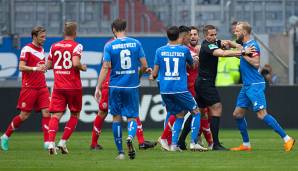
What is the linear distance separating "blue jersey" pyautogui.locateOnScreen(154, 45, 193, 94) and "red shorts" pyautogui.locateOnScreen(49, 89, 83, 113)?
1.53m

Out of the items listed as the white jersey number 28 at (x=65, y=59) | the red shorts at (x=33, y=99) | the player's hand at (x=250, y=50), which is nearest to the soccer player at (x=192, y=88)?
the player's hand at (x=250, y=50)

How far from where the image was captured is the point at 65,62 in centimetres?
1602

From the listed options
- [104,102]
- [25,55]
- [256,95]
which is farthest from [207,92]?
[25,55]

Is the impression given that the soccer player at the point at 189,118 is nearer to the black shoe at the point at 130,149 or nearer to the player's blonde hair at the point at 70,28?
the player's blonde hair at the point at 70,28

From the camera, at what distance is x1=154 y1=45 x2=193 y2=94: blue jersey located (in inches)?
623

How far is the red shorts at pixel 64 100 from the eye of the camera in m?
16.1

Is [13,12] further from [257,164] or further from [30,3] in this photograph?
[257,164]

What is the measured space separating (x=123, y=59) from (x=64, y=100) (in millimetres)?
2154

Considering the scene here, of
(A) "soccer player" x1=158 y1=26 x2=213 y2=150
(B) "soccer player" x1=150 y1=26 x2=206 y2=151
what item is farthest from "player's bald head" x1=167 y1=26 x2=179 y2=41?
(A) "soccer player" x1=158 y1=26 x2=213 y2=150

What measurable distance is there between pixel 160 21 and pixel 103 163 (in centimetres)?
1549

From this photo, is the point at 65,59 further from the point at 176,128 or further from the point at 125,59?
the point at 176,128

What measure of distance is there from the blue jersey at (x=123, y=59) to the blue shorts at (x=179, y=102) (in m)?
1.50

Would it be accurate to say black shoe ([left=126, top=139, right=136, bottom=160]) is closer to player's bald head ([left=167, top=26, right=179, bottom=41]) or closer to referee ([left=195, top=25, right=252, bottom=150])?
player's bald head ([left=167, top=26, right=179, bottom=41])

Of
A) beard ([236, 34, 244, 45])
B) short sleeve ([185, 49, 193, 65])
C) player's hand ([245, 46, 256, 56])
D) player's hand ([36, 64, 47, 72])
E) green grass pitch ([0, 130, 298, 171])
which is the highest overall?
beard ([236, 34, 244, 45])
